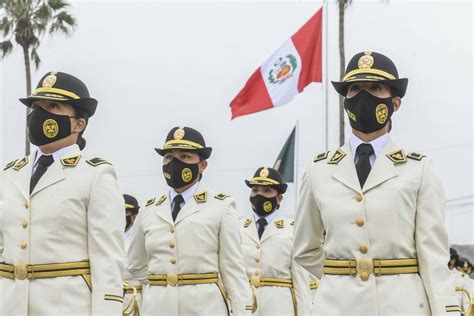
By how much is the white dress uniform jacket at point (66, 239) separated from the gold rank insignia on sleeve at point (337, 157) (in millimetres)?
1514

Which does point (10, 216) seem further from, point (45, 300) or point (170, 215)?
point (170, 215)

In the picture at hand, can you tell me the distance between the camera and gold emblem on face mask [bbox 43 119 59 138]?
687 centimetres

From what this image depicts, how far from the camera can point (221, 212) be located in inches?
392

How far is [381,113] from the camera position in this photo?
6.61 m

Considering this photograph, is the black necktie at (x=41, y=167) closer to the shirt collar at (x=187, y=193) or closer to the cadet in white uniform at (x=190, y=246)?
the cadet in white uniform at (x=190, y=246)

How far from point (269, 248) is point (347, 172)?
6.74 m

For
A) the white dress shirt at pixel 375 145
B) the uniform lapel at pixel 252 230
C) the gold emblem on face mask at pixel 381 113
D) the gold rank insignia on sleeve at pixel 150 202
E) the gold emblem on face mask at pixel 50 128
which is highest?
the gold emblem on face mask at pixel 381 113

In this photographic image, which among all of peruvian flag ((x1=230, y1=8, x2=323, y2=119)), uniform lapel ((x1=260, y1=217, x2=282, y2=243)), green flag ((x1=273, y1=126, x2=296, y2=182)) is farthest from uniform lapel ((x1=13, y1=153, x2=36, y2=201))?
green flag ((x1=273, y1=126, x2=296, y2=182))

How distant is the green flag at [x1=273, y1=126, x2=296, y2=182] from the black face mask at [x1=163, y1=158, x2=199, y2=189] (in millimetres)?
14241

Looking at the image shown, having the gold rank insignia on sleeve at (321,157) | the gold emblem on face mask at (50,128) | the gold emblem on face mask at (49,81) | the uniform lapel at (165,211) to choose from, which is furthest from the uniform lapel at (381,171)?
the uniform lapel at (165,211)

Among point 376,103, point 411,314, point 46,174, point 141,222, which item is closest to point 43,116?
point 46,174

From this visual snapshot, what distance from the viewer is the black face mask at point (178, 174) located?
995 centimetres

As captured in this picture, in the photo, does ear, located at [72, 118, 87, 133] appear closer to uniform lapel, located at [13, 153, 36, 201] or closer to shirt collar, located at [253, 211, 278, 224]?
uniform lapel, located at [13, 153, 36, 201]

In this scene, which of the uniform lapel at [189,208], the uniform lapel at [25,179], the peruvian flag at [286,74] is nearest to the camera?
the uniform lapel at [25,179]
